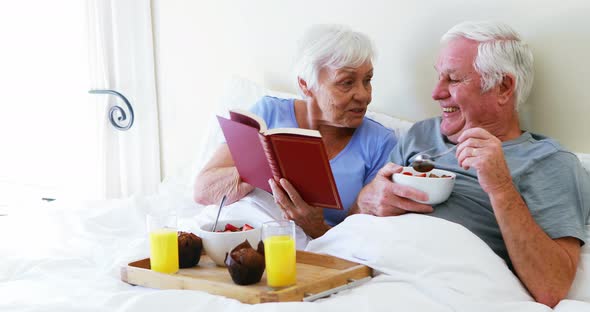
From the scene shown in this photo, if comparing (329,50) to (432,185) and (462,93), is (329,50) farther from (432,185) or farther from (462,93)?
(432,185)

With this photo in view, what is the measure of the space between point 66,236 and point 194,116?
111 centimetres

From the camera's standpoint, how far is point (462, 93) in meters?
1.77

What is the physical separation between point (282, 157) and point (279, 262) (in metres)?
0.39

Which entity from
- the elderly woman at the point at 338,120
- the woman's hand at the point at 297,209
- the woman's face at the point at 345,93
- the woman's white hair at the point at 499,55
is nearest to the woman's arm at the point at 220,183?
the elderly woman at the point at 338,120

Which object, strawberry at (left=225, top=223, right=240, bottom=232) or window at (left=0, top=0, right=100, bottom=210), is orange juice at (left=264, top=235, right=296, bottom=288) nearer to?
strawberry at (left=225, top=223, right=240, bottom=232)

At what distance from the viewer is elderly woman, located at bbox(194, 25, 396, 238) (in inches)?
79.4

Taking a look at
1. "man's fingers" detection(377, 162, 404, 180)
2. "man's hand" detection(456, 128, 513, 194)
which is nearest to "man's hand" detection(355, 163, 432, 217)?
"man's fingers" detection(377, 162, 404, 180)

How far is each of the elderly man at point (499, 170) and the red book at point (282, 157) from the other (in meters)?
0.13

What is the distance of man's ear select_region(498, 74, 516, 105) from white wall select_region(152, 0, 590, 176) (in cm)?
19

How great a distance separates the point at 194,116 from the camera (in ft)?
9.67

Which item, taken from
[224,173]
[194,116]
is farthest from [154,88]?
[224,173]

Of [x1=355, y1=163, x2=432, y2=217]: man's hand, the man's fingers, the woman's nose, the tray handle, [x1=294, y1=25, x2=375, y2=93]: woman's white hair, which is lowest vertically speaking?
the tray handle

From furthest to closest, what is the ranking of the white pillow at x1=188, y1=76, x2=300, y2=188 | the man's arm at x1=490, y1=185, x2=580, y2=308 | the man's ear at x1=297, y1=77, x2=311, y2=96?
the white pillow at x1=188, y1=76, x2=300, y2=188
the man's ear at x1=297, y1=77, x2=311, y2=96
the man's arm at x1=490, y1=185, x2=580, y2=308

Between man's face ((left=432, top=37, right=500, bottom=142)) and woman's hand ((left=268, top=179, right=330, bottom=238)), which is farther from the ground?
man's face ((left=432, top=37, right=500, bottom=142))
